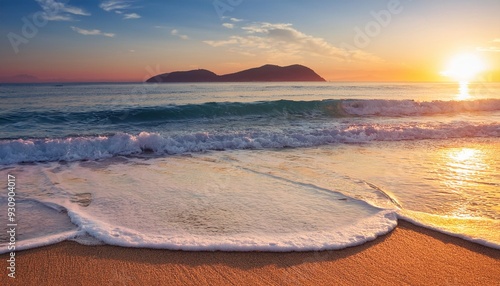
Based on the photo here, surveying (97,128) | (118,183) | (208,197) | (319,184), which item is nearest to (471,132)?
(319,184)

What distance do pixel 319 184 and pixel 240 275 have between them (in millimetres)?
2965

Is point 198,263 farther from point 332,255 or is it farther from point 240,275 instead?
point 332,255

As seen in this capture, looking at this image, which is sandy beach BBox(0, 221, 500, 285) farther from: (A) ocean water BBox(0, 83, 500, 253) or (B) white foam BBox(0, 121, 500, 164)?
(B) white foam BBox(0, 121, 500, 164)

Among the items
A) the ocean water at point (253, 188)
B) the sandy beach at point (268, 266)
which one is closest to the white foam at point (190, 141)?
the ocean water at point (253, 188)

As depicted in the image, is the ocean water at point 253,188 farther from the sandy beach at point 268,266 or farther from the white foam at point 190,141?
the sandy beach at point 268,266

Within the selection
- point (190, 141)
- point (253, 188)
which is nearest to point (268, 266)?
point (253, 188)

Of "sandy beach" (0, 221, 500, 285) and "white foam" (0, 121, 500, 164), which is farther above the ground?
"white foam" (0, 121, 500, 164)

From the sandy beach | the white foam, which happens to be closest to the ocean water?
the white foam

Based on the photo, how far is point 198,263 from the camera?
131 inches

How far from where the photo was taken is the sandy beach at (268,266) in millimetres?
3051

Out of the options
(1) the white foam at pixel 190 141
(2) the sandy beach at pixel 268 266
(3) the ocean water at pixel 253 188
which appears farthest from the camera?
(1) the white foam at pixel 190 141

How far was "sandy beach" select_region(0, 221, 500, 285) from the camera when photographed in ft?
10.0

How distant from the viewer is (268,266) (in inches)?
129

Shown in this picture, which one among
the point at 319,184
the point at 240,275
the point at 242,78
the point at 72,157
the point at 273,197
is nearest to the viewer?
the point at 240,275
